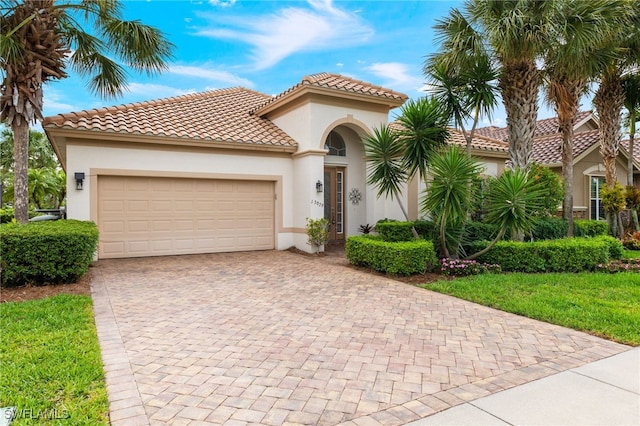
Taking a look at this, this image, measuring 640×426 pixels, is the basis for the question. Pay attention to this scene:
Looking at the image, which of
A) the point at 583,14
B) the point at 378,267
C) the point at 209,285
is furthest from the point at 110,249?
the point at 583,14

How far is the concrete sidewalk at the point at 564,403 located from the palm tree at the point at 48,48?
9.56 meters

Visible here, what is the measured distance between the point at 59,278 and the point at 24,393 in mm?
4990

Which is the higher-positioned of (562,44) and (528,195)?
(562,44)

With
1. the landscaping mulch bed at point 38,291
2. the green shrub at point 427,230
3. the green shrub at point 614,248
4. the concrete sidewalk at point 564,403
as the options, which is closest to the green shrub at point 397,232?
the green shrub at point 427,230

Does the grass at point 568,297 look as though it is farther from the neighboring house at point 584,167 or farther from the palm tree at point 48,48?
the neighboring house at point 584,167

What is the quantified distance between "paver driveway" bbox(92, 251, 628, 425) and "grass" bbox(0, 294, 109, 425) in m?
0.18

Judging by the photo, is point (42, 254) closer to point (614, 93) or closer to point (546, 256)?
point (546, 256)

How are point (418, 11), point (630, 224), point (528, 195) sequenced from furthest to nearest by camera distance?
point (630, 224) < point (418, 11) < point (528, 195)

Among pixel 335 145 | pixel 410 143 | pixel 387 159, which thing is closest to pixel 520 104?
pixel 410 143

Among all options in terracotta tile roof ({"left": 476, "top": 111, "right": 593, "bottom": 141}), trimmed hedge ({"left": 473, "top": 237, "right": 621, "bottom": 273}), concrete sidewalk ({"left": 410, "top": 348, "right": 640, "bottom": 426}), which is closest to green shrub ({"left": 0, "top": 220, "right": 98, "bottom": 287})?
concrete sidewalk ({"left": 410, "top": 348, "right": 640, "bottom": 426})

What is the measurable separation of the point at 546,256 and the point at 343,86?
7878mm

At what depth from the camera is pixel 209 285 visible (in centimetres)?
805

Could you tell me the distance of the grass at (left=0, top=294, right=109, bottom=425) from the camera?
3158 millimetres

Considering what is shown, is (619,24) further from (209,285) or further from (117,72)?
(117,72)
